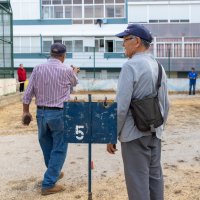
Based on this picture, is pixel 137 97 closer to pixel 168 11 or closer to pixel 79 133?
pixel 79 133

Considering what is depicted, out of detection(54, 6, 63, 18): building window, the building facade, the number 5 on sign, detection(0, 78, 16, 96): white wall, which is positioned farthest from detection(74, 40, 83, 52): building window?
the number 5 on sign

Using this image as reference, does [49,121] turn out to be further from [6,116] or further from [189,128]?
[6,116]

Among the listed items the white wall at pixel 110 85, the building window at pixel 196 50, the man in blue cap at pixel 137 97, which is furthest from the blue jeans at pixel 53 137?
the building window at pixel 196 50

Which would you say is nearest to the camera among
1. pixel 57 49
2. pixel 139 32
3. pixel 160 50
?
pixel 139 32

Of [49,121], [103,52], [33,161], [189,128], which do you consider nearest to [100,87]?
[103,52]

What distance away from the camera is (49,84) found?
4.73 metres

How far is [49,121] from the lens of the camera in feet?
15.5

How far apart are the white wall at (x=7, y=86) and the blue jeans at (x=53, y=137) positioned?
1274 centimetres

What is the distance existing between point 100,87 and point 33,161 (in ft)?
66.5

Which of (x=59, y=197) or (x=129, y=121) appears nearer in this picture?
(x=129, y=121)

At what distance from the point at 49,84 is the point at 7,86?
13870 millimetres

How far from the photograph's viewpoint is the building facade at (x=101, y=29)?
34.7 meters

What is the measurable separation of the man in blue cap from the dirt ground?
1.25m

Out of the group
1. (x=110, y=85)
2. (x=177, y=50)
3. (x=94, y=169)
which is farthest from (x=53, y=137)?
(x=177, y=50)
